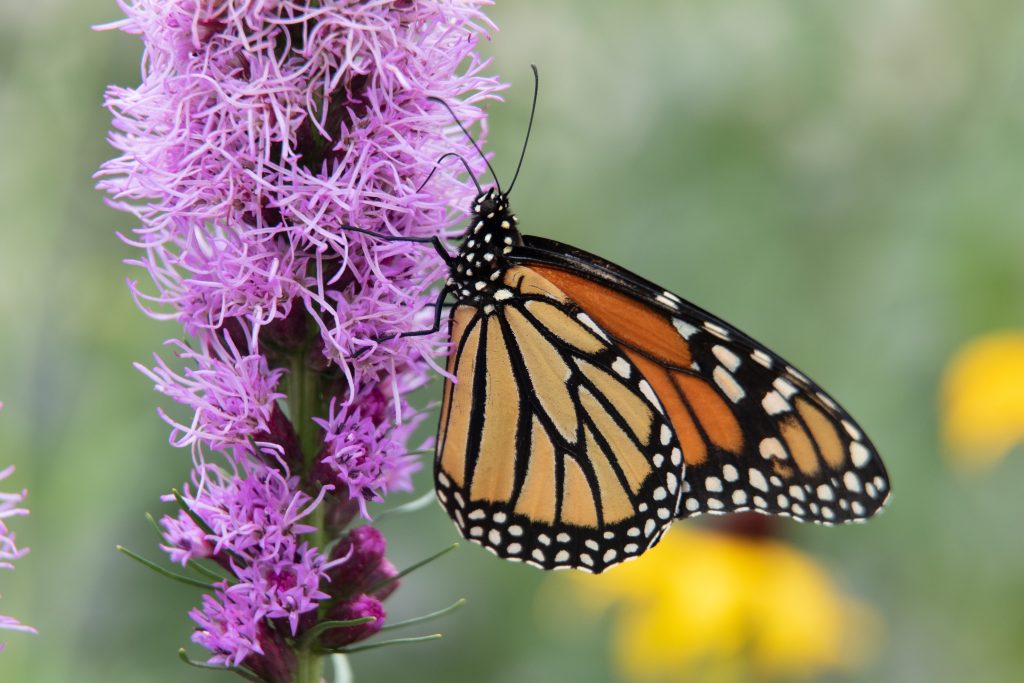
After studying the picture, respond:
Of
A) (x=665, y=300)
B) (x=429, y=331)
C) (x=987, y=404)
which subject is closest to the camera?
(x=429, y=331)

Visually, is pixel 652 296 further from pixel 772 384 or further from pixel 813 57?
pixel 813 57

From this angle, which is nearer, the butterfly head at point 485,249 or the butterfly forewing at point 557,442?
the butterfly head at point 485,249

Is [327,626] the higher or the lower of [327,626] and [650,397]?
the lower

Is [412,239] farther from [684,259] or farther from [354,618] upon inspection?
[684,259]

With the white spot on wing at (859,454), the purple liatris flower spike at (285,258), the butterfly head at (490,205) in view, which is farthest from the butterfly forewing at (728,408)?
the purple liatris flower spike at (285,258)

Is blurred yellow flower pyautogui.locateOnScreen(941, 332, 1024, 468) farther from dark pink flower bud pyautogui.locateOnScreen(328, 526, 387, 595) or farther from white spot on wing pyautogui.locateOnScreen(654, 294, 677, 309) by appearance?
dark pink flower bud pyautogui.locateOnScreen(328, 526, 387, 595)

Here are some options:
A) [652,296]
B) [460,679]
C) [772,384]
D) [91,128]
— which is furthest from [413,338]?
[460,679]

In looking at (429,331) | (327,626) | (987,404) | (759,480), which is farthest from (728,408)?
(987,404)

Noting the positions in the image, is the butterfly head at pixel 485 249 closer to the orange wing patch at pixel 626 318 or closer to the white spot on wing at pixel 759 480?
the orange wing patch at pixel 626 318
